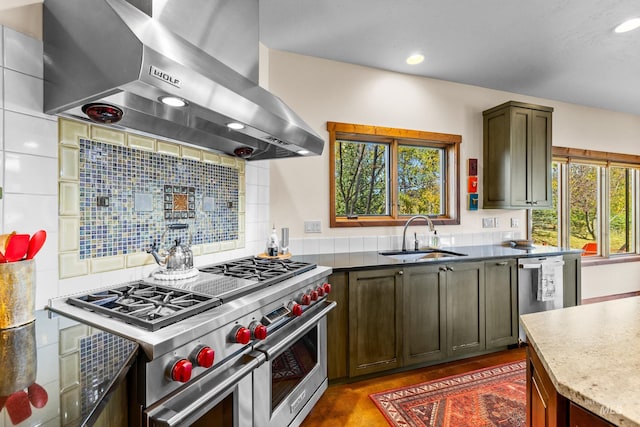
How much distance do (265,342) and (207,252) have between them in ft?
2.81

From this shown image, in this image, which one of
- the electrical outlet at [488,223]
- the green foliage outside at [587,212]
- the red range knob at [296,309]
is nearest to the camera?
the red range knob at [296,309]

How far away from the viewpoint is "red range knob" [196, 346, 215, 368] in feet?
3.32

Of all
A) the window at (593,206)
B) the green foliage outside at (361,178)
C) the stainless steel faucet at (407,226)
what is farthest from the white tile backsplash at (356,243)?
the window at (593,206)

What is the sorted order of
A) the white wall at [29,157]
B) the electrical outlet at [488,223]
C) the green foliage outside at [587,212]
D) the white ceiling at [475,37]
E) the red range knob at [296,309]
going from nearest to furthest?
the white wall at [29,157] < the red range knob at [296,309] < the white ceiling at [475,37] < the electrical outlet at [488,223] < the green foliage outside at [587,212]

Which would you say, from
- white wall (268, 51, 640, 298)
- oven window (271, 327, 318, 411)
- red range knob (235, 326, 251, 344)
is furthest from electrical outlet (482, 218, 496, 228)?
red range knob (235, 326, 251, 344)

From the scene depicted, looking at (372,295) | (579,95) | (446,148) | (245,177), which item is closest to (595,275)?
(579,95)

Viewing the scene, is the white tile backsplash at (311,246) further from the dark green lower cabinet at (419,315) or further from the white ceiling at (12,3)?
the white ceiling at (12,3)

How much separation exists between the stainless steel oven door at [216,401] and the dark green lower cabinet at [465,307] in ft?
5.65

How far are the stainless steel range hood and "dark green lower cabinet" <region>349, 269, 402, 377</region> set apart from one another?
1112 mm

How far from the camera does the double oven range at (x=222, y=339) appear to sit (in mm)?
939

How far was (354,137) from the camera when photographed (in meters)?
2.99

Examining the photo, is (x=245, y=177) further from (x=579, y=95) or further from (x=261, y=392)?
(x=579, y=95)

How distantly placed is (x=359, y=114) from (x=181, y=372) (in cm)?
257

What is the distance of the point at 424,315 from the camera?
2369 mm
